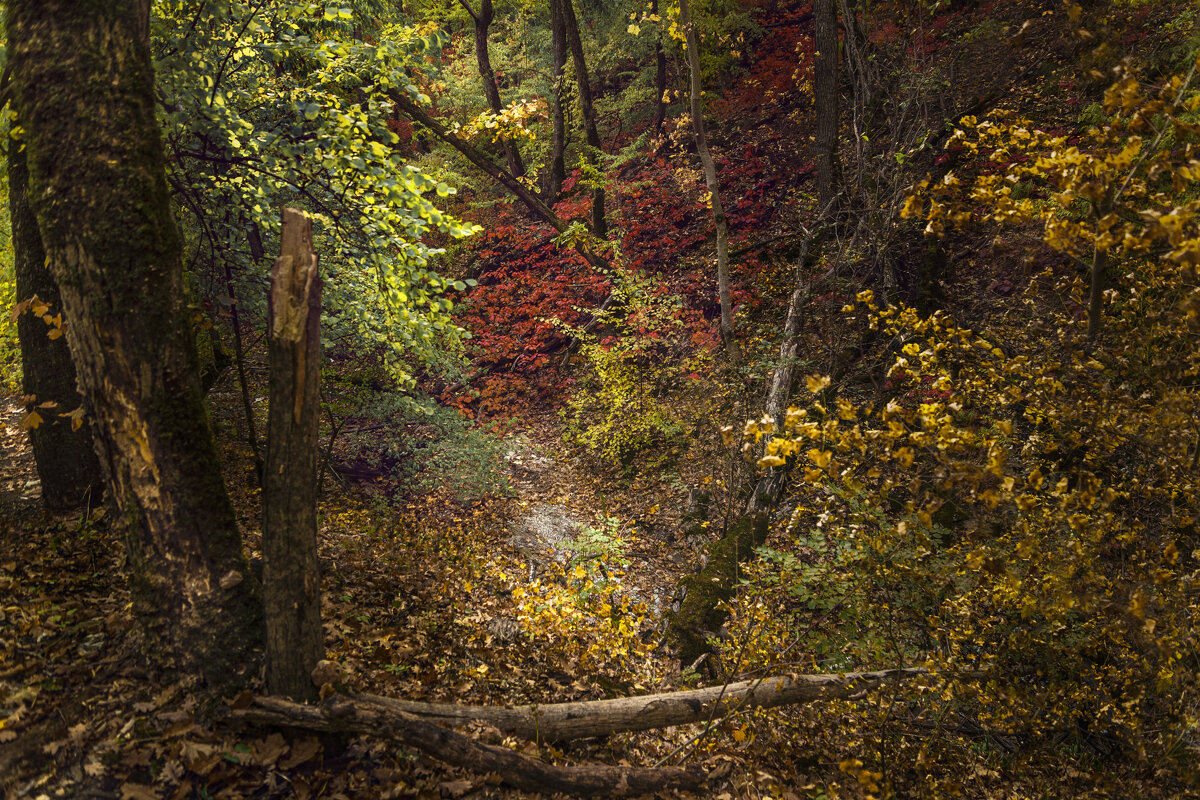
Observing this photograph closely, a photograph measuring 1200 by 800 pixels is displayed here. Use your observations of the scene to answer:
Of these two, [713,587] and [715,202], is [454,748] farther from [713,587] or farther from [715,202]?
[715,202]

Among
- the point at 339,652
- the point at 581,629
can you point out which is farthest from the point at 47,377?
the point at 581,629

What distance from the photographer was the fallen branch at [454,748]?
3.02 m

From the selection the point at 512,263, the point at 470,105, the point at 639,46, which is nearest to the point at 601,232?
the point at 512,263

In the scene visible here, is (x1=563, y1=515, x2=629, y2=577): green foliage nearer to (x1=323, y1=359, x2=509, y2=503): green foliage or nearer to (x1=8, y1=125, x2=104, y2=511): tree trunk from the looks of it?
(x1=323, y1=359, x2=509, y2=503): green foliage

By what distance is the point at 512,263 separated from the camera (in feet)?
52.5

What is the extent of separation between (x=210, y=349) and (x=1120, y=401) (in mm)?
8747

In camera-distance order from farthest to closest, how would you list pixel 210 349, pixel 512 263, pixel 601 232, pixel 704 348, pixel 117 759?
1. pixel 512 263
2. pixel 601 232
3. pixel 704 348
4. pixel 210 349
5. pixel 117 759

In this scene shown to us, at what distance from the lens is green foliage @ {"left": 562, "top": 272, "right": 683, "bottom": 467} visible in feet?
36.3

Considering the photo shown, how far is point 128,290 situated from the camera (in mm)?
2904

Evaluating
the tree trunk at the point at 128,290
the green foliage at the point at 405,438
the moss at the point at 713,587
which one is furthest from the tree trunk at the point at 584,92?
the tree trunk at the point at 128,290

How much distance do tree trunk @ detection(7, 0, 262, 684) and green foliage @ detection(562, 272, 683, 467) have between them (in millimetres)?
8198

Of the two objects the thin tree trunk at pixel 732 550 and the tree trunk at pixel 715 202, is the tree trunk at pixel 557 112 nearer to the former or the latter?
the tree trunk at pixel 715 202

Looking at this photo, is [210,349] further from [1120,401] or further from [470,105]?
[470,105]

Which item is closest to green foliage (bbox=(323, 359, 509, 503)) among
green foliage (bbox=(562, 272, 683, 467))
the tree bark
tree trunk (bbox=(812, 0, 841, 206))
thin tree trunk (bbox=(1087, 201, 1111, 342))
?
green foliage (bbox=(562, 272, 683, 467))
